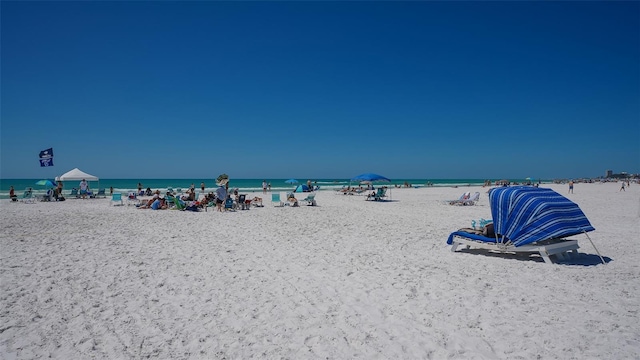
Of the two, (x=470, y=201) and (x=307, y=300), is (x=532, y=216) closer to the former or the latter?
(x=307, y=300)

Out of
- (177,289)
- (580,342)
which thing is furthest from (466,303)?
(177,289)

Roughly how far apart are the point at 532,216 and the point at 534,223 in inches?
5.4

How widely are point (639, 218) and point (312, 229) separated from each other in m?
12.2

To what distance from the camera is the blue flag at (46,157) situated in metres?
17.2

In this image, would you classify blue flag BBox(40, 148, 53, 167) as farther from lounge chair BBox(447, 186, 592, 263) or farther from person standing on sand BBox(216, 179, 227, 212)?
lounge chair BBox(447, 186, 592, 263)

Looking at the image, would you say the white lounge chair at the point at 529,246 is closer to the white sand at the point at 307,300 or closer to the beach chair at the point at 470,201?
the white sand at the point at 307,300

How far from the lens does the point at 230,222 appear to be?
1155 centimetres

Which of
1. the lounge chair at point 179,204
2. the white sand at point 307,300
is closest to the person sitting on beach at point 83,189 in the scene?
the lounge chair at point 179,204

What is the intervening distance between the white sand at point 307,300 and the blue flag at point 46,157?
441 inches

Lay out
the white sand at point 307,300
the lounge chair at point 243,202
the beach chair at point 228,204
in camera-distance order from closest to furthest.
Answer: the white sand at point 307,300 → the beach chair at point 228,204 → the lounge chair at point 243,202

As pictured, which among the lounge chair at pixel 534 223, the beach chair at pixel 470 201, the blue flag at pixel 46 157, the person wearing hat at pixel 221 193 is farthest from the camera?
the beach chair at pixel 470 201

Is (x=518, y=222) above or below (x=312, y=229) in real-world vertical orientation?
above

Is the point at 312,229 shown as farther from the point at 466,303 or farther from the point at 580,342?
the point at 580,342

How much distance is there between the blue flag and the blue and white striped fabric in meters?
20.5
